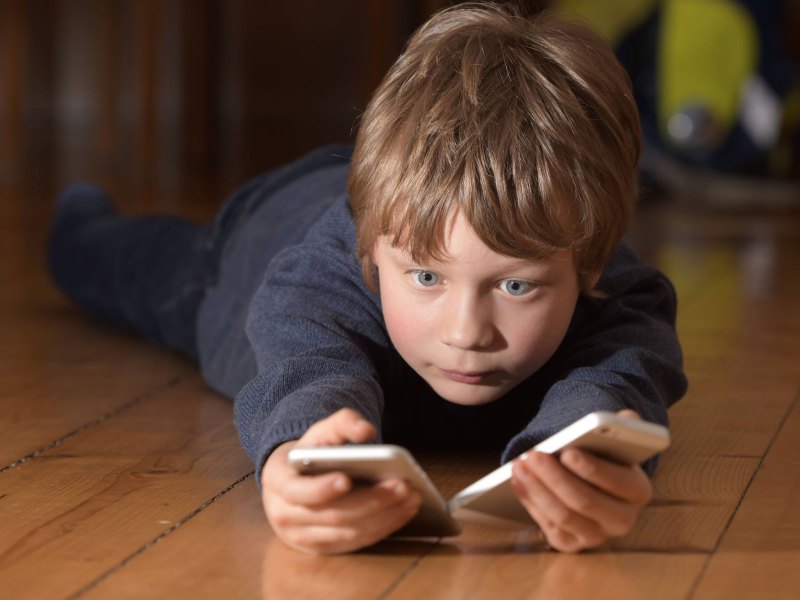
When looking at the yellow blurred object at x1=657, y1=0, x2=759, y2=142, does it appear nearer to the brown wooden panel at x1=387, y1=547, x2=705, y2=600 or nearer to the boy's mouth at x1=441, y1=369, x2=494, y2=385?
the boy's mouth at x1=441, y1=369, x2=494, y2=385

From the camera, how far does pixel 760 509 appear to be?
0.81 m

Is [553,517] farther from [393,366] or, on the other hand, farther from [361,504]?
[393,366]

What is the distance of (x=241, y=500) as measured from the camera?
0.81m

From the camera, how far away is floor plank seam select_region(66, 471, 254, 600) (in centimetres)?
66

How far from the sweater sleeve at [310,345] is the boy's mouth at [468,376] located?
0.05 m

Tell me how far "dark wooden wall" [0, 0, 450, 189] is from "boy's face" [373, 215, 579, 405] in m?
2.59

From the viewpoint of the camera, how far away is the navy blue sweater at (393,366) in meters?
0.78

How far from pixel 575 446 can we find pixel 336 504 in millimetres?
121

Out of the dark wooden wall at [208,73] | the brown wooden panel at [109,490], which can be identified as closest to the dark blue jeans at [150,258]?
the brown wooden panel at [109,490]

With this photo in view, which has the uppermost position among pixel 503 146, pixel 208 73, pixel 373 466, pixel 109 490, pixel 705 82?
pixel 503 146

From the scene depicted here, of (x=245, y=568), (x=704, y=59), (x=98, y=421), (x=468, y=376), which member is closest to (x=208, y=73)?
(x=704, y=59)

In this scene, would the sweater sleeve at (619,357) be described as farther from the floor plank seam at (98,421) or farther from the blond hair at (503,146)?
the floor plank seam at (98,421)

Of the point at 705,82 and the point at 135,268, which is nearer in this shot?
the point at 135,268

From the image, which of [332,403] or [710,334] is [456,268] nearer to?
[332,403]
